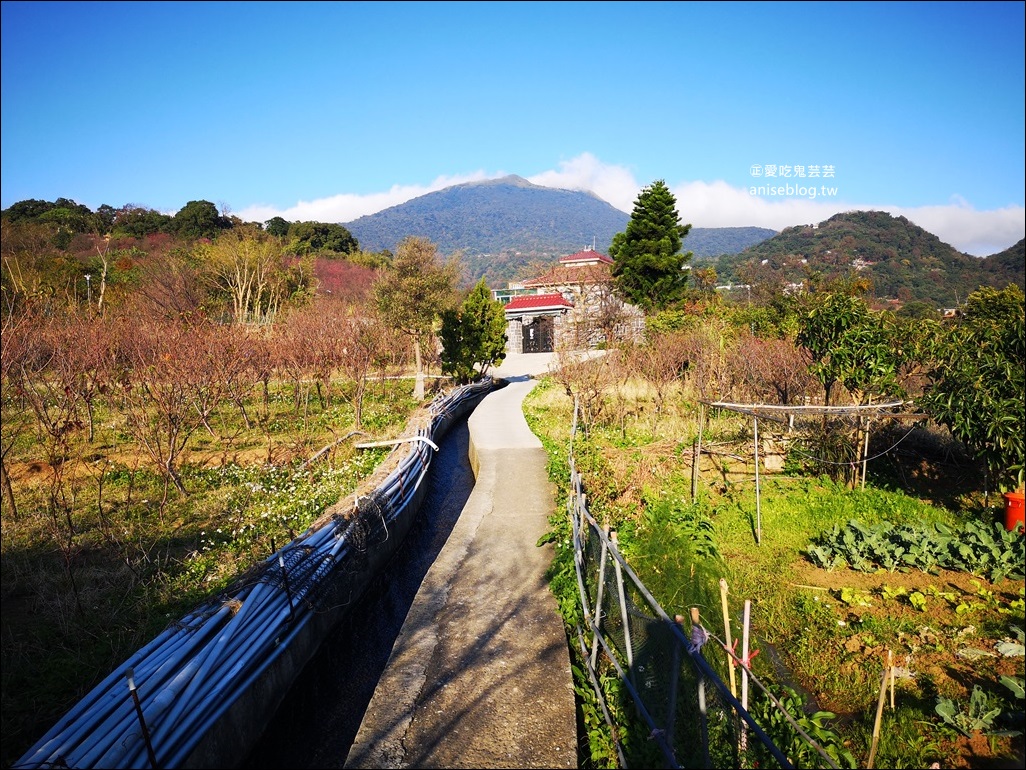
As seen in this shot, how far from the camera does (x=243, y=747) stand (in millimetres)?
4375

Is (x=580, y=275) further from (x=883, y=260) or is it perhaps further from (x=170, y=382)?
(x=883, y=260)

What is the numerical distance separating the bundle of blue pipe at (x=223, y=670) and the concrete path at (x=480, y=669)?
36.6 inches

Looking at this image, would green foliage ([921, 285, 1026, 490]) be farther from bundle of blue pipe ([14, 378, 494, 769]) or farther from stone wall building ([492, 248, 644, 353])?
stone wall building ([492, 248, 644, 353])

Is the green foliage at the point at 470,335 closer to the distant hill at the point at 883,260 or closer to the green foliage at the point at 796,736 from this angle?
the distant hill at the point at 883,260

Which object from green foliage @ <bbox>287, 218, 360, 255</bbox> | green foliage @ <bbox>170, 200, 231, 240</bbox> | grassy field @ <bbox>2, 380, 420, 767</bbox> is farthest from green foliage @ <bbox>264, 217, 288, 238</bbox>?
grassy field @ <bbox>2, 380, 420, 767</bbox>

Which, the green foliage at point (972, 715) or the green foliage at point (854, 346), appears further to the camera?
the green foliage at point (854, 346)

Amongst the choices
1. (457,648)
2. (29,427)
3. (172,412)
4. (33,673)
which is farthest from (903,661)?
(29,427)

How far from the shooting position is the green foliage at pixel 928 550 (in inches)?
237

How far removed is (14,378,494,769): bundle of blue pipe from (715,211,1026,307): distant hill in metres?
21.1

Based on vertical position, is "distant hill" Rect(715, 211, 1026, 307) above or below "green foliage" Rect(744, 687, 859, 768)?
above

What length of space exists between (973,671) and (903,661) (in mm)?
444

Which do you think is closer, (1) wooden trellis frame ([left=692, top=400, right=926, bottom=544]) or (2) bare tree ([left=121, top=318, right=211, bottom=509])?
(1) wooden trellis frame ([left=692, top=400, right=926, bottom=544])

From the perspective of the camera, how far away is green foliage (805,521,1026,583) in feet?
19.8

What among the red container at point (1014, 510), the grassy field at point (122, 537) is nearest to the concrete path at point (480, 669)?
the grassy field at point (122, 537)
